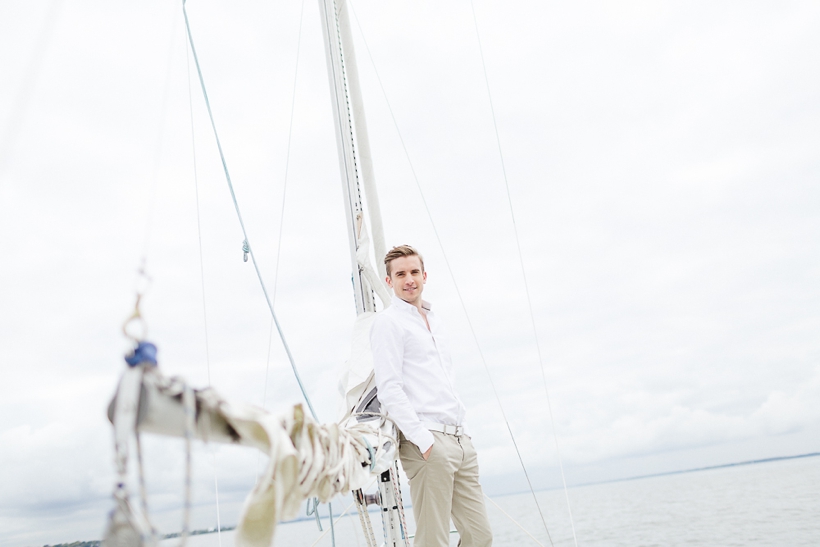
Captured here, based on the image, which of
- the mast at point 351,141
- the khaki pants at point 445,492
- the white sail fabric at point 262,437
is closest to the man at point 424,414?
the khaki pants at point 445,492

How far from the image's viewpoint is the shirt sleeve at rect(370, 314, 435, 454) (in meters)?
2.30

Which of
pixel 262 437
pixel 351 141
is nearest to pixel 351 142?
pixel 351 141

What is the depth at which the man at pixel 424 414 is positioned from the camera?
92.1 inches

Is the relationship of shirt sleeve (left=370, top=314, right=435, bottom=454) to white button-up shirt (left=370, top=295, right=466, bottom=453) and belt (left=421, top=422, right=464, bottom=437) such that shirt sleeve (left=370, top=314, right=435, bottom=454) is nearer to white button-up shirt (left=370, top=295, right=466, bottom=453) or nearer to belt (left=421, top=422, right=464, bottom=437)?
white button-up shirt (left=370, top=295, right=466, bottom=453)

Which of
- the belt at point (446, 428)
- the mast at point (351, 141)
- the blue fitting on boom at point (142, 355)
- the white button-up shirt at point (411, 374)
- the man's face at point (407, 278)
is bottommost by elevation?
the belt at point (446, 428)

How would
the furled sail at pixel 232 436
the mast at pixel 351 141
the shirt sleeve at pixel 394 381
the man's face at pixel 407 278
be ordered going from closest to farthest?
the furled sail at pixel 232 436 < the shirt sleeve at pixel 394 381 < the man's face at pixel 407 278 < the mast at pixel 351 141

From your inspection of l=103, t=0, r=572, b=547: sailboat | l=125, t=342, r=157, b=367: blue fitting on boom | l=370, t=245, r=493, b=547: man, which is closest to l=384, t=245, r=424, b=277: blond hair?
l=370, t=245, r=493, b=547: man

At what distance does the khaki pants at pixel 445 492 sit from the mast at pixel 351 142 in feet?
3.63

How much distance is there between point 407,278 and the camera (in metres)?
Answer: 2.67

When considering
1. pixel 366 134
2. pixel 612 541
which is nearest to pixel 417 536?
pixel 366 134

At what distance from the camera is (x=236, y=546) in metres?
1.02

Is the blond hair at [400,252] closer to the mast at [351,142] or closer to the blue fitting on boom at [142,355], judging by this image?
the mast at [351,142]

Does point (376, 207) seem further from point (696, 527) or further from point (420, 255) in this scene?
point (696, 527)

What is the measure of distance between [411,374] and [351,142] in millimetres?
1680
